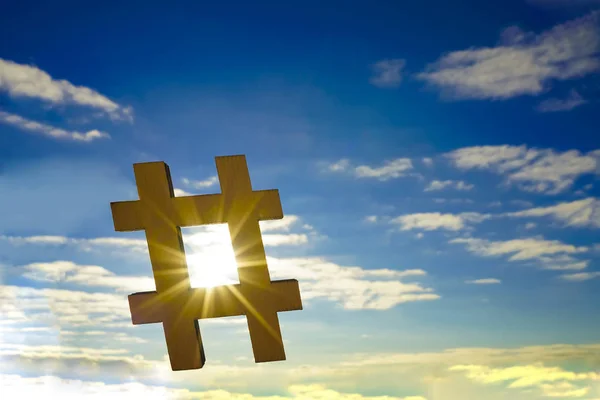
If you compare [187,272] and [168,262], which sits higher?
[168,262]

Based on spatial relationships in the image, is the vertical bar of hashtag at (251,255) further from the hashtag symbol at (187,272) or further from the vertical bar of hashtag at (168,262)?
the vertical bar of hashtag at (168,262)

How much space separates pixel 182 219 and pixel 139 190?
0.59 m

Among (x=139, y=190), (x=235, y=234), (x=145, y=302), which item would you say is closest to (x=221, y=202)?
(x=235, y=234)

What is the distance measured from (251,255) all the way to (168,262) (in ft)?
3.07

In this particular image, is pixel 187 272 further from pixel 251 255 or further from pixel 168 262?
pixel 251 255

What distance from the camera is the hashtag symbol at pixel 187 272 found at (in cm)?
716

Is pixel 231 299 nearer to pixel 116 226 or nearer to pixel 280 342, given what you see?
pixel 280 342

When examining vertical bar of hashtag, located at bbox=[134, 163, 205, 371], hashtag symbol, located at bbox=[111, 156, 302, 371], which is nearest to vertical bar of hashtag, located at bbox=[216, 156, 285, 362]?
hashtag symbol, located at bbox=[111, 156, 302, 371]

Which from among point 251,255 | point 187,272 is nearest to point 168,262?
point 187,272

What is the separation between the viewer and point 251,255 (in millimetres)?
7195

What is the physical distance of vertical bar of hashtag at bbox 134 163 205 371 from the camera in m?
7.20

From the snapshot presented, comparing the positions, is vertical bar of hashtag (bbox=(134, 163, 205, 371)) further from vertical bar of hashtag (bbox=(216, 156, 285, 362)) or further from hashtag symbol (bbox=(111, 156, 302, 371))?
vertical bar of hashtag (bbox=(216, 156, 285, 362))

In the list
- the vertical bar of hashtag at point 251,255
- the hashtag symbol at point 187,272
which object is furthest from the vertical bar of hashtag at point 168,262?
the vertical bar of hashtag at point 251,255

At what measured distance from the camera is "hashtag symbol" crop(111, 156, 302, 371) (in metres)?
7.16
